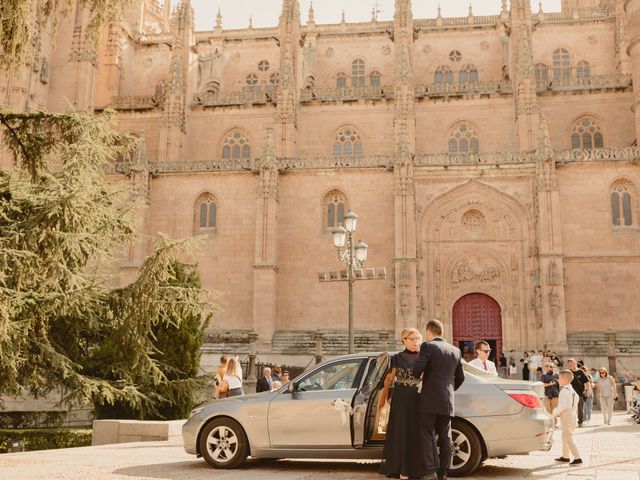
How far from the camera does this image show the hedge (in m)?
13.2

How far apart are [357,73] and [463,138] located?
886 cm

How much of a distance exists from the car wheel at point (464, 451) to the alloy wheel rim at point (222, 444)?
260 centimetres

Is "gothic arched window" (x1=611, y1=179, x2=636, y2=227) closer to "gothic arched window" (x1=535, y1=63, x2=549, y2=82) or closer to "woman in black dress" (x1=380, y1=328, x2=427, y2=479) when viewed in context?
"gothic arched window" (x1=535, y1=63, x2=549, y2=82)

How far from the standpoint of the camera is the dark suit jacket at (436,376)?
21.7 ft

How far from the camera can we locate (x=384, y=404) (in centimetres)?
720

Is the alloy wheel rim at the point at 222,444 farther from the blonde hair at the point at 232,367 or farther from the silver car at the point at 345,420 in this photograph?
the blonde hair at the point at 232,367

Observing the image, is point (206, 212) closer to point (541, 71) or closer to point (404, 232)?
point (404, 232)

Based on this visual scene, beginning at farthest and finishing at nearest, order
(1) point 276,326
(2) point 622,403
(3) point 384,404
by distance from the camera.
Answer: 1. (1) point 276,326
2. (2) point 622,403
3. (3) point 384,404

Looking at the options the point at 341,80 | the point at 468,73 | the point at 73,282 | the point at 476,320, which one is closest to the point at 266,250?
the point at 476,320

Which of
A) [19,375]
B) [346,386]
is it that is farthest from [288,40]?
[346,386]

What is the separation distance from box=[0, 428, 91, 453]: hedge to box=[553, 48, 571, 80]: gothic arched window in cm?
3474

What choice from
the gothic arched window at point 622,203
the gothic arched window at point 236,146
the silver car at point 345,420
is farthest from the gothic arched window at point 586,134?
the silver car at point 345,420

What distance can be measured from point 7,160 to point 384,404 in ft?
106

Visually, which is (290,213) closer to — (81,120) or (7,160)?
(7,160)
